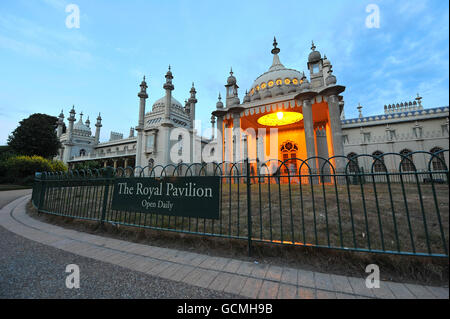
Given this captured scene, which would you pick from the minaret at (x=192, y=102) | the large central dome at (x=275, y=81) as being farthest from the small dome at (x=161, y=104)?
the large central dome at (x=275, y=81)

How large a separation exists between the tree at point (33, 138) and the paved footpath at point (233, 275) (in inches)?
1313

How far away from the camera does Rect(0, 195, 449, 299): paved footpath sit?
6.30ft

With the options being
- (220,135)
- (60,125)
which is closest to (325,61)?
(220,135)

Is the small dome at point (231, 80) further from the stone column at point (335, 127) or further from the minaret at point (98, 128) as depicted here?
the minaret at point (98, 128)

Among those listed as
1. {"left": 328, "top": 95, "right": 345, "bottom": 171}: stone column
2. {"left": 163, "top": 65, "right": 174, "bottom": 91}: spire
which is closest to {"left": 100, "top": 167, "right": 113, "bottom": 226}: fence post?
{"left": 328, "top": 95, "right": 345, "bottom": 171}: stone column

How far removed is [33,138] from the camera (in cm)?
2614

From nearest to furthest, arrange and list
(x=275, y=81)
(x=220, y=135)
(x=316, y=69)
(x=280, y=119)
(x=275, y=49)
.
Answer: (x=316, y=69)
(x=220, y=135)
(x=275, y=81)
(x=280, y=119)
(x=275, y=49)

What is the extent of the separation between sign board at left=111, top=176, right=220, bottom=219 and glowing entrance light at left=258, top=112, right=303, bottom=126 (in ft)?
38.4

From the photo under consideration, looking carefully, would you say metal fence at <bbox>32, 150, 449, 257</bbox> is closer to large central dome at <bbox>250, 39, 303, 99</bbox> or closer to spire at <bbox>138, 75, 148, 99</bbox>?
large central dome at <bbox>250, 39, 303, 99</bbox>

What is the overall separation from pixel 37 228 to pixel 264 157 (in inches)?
579

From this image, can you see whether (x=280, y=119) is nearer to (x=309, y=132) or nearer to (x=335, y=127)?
(x=309, y=132)

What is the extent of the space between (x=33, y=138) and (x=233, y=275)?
3725cm

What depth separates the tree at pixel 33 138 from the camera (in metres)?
25.9
